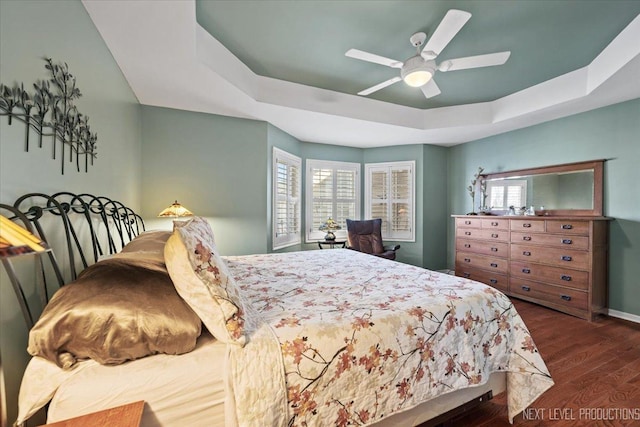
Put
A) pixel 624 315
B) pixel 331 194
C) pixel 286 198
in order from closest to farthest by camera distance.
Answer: pixel 624 315
pixel 286 198
pixel 331 194

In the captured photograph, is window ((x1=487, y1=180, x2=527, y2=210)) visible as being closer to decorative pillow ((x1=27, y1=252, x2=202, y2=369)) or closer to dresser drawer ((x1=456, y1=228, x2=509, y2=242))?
dresser drawer ((x1=456, y1=228, x2=509, y2=242))

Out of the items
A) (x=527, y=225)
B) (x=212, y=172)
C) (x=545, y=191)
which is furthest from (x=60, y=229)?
(x=545, y=191)

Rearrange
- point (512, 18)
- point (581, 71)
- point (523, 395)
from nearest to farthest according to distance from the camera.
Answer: point (523, 395), point (512, 18), point (581, 71)

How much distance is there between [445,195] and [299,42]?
13.1 ft

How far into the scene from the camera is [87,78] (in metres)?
1.75

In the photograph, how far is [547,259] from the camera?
3.29 meters

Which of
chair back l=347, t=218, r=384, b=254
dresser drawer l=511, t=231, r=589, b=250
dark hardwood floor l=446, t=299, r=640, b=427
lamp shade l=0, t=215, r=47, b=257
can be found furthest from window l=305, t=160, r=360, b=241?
lamp shade l=0, t=215, r=47, b=257

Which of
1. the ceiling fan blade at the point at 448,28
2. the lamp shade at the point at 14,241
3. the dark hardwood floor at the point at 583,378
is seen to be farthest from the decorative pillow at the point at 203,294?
the ceiling fan blade at the point at 448,28

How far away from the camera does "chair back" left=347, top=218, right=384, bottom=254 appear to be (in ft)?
15.3

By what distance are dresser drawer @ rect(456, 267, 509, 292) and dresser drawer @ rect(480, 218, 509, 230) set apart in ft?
2.18

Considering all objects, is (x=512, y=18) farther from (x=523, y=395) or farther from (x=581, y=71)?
(x=523, y=395)

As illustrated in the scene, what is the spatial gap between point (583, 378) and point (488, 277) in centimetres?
208

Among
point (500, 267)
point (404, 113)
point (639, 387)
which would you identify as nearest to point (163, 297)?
point (639, 387)

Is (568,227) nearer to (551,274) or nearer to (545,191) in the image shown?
(551,274)
